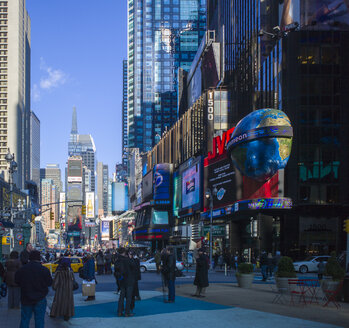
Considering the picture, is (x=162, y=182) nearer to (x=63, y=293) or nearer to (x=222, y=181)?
(x=222, y=181)

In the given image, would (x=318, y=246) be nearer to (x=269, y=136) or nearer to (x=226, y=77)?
(x=269, y=136)

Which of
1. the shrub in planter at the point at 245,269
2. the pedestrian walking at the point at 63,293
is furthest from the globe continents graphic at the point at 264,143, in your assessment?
the pedestrian walking at the point at 63,293

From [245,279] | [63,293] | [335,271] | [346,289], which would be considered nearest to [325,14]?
[245,279]

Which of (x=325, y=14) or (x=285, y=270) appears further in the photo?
(x=325, y=14)

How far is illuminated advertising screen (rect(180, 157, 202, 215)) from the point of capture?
80.8 m

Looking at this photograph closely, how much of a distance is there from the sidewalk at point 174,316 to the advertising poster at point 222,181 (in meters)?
44.5

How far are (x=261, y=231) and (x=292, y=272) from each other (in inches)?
1442

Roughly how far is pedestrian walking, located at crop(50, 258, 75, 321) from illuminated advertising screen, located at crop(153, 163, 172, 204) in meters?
88.1

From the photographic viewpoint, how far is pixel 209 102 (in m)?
78.9

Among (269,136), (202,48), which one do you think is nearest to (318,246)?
(269,136)

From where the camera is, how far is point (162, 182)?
103562mm

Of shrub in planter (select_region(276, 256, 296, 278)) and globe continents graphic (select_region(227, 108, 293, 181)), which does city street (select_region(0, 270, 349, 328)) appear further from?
globe continents graphic (select_region(227, 108, 293, 181))

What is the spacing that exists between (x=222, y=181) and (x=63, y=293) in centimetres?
5506

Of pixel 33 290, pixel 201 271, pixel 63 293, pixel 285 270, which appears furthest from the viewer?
pixel 285 270
